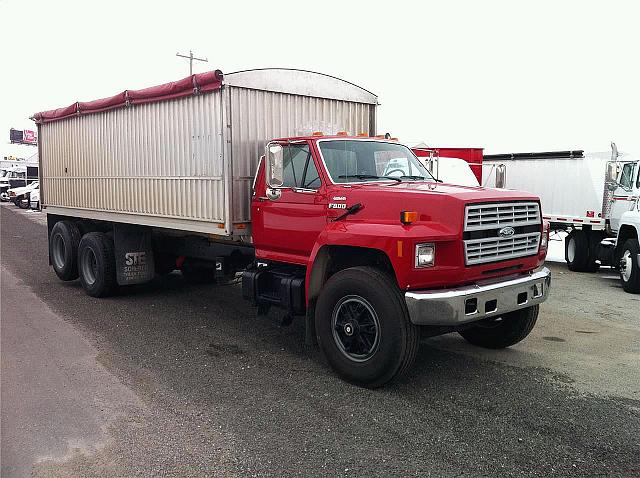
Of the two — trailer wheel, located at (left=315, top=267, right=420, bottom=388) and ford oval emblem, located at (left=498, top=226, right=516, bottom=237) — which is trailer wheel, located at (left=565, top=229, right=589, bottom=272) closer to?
ford oval emblem, located at (left=498, top=226, right=516, bottom=237)

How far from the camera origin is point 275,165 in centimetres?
575

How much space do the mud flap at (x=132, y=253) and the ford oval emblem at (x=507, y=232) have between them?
5927 mm

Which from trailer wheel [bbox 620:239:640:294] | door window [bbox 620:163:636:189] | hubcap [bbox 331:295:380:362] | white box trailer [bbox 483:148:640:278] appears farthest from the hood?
door window [bbox 620:163:636:189]

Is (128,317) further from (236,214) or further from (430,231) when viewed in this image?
(430,231)

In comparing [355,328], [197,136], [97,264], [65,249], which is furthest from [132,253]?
[355,328]

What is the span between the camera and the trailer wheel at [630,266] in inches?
415

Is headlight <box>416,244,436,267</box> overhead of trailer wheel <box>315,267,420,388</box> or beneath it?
overhead

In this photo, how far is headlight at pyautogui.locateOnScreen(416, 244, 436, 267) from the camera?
4.76 metres

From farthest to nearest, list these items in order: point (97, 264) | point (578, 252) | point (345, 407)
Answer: point (578, 252) < point (97, 264) < point (345, 407)

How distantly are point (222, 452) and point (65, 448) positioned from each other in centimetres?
114

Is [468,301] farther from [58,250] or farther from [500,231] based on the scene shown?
[58,250]

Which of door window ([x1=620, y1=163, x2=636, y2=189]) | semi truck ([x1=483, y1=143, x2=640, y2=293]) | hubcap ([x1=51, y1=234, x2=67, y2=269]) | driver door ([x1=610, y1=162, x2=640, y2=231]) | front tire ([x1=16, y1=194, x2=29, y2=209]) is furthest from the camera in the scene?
front tire ([x1=16, y1=194, x2=29, y2=209])

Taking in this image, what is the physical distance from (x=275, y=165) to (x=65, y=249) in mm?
6260

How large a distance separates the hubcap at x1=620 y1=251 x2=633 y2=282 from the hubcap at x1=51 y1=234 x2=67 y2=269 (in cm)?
1052
